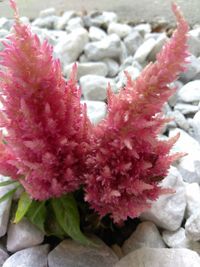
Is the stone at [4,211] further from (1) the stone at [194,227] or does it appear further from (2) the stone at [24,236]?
(1) the stone at [194,227]

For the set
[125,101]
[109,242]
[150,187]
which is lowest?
A: [109,242]

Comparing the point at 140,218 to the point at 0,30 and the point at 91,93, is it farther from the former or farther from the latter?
the point at 0,30

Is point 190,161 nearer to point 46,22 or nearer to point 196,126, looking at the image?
point 196,126

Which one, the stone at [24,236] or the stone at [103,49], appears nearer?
the stone at [24,236]

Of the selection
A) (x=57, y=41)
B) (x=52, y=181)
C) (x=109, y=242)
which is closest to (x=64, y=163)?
(x=52, y=181)

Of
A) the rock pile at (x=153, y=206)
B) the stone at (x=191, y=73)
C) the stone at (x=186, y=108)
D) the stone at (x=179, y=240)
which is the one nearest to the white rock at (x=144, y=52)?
the rock pile at (x=153, y=206)

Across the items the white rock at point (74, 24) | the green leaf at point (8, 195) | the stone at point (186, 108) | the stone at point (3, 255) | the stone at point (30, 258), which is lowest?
the stone at point (3, 255)

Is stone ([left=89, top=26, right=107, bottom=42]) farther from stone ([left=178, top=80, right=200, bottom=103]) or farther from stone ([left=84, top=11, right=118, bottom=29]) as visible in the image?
stone ([left=178, top=80, right=200, bottom=103])

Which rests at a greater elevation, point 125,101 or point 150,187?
point 125,101
